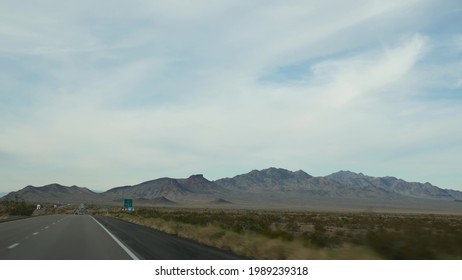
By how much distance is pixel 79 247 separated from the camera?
1805 cm

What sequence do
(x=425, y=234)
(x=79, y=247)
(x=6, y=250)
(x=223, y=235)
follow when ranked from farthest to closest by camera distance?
1. (x=223, y=235)
2. (x=79, y=247)
3. (x=6, y=250)
4. (x=425, y=234)

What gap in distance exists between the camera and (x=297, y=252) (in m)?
15.2

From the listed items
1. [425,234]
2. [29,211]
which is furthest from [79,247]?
[29,211]
